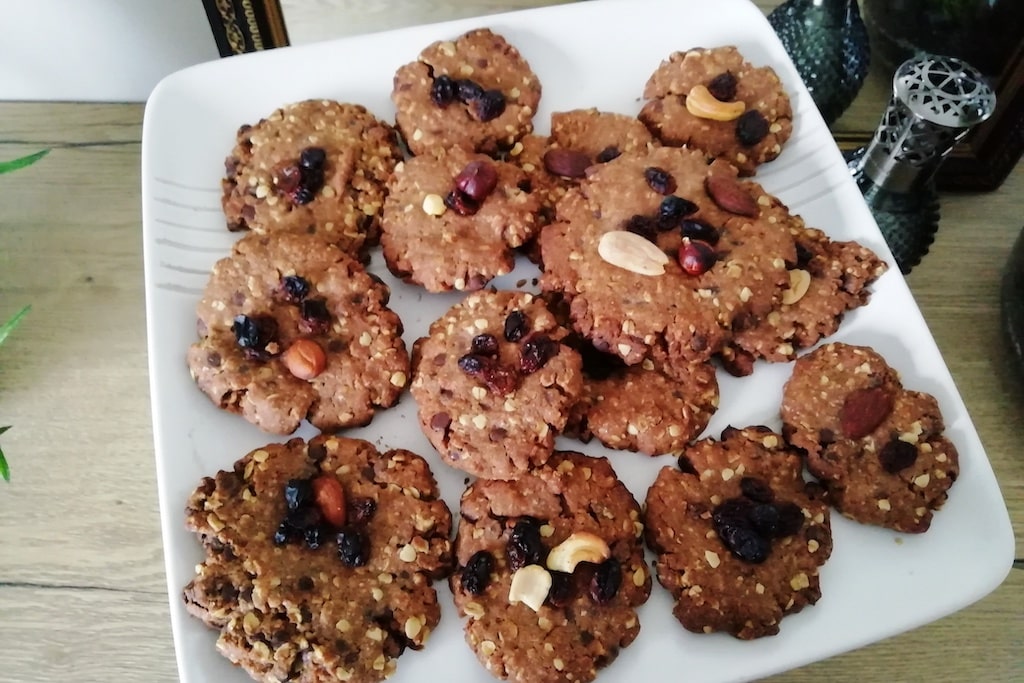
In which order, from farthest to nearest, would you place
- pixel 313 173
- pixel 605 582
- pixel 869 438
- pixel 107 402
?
pixel 107 402
pixel 313 173
pixel 869 438
pixel 605 582

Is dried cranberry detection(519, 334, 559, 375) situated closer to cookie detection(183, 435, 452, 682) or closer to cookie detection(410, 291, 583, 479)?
cookie detection(410, 291, 583, 479)

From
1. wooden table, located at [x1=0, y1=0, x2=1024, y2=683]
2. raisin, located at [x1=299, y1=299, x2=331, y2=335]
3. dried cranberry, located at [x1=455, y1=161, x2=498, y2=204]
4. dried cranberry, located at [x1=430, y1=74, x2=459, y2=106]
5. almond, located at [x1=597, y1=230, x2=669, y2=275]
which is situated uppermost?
dried cranberry, located at [x1=430, y1=74, x2=459, y2=106]

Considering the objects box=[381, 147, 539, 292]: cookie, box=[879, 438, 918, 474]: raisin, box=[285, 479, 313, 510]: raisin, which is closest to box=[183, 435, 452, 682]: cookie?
box=[285, 479, 313, 510]: raisin

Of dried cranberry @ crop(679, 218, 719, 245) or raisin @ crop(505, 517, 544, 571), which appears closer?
raisin @ crop(505, 517, 544, 571)

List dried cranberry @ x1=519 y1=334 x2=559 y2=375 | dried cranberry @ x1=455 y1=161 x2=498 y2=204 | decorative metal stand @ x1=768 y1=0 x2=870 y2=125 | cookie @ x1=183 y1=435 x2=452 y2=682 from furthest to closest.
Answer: decorative metal stand @ x1=768 y1=0 x2=870 y2=125, dried cranberry @ x1=455 y1=161 x2=498 y2=204, dried cranberry @ x1=519 y1=334 x2=559 y2=375, cookie @ x1=183 y1=435 x2=452 y2=682

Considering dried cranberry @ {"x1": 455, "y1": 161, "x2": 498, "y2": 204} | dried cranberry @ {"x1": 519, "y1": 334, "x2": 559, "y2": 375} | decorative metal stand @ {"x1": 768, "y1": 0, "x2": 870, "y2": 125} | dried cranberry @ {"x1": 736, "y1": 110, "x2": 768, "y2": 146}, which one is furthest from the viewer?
decorative metal stand @ {"x1": 768, "y1": 0, "x2": 870, "y2": 125}

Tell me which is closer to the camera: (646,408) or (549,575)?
(549,575)

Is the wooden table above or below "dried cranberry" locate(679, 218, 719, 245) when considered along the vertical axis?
below

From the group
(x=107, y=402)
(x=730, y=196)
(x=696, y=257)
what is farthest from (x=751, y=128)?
(x=107, y=402)

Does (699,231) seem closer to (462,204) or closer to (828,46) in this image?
(462,204)
